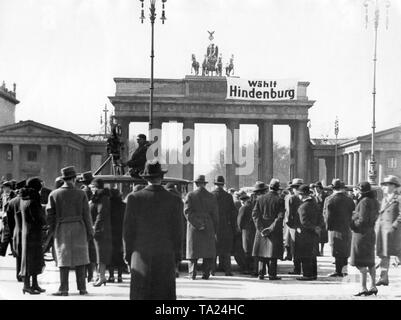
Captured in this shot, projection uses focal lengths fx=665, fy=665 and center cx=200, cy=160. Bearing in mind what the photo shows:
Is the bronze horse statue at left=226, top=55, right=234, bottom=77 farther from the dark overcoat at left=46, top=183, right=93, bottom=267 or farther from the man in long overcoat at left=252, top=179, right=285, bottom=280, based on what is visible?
the dark overcoat at left=46, top=183, right=93, bottom=267

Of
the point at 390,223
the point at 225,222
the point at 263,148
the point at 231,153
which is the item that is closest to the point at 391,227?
the point at 390,223

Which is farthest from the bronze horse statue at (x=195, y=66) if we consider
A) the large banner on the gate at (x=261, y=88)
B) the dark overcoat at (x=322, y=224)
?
the dark overcoat at (x=322, y=224)

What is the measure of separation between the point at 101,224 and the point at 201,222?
239cm

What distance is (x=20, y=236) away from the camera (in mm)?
11789

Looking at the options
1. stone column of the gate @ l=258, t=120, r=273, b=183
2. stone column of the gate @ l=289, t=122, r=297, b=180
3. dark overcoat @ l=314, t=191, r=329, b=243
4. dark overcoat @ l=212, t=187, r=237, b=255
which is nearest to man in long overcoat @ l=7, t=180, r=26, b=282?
dark overcoat @ l=212, t=187, r=237, b=255

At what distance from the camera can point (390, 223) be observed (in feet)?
41.0

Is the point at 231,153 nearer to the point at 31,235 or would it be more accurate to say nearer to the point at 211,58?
the point at 211,58

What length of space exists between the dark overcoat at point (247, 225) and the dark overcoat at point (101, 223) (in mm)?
3784

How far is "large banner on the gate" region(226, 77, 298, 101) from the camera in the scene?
177 feet

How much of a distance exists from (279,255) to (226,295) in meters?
2.52

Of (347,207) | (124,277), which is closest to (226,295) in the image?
(124,277)

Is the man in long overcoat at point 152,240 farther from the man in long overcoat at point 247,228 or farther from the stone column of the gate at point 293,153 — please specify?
the stone column of the gate at point 293,153

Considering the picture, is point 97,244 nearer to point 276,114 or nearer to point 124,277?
point 124,277

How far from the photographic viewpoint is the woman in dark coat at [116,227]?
42.8ft
